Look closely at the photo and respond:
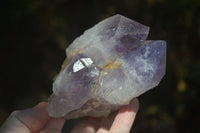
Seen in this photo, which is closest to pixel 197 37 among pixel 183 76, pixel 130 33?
pixel 183 76

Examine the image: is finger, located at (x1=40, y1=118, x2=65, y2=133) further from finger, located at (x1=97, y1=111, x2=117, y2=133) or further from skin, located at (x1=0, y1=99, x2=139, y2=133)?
finger, located at (x1=97, y1=111, x2=117, y2=133)

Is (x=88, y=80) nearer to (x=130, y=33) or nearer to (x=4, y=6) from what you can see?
(x=130, y=33)

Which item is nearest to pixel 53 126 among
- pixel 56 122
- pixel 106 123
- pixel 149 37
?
pixel 56 122

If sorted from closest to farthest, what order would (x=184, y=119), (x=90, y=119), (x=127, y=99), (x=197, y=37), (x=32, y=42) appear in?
(x=127, y=99) < (x=90, y=119) < (x=184, y=119) < (x=197, y=37) < (x=32, y=42)

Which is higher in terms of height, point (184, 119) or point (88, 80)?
point (88, 80)

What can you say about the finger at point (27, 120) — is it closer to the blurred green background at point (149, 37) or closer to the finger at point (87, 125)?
the finger at point (87, 125)

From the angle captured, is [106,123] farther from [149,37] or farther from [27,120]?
[149,37]
